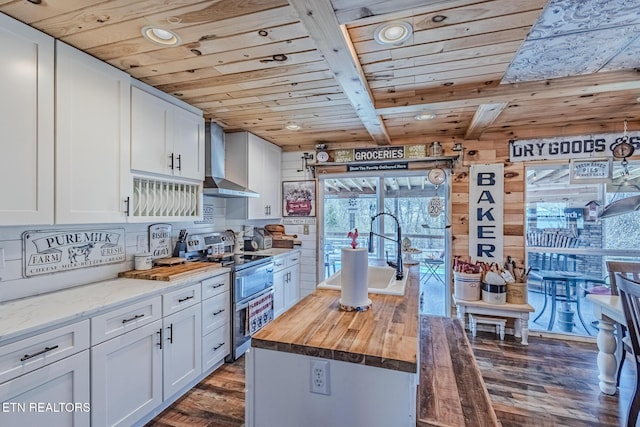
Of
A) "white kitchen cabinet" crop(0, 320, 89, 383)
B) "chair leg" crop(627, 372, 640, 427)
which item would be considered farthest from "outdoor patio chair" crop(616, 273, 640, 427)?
"white kitchen cabinet" crop(0, 320, 89, 383)

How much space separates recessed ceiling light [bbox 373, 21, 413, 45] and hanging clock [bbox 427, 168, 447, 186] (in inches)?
88.6

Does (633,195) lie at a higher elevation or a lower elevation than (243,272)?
higher

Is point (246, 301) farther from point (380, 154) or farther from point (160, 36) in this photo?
point (380, 154)

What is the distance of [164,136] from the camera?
7.98ft

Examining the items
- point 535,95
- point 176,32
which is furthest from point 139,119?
point 535,95

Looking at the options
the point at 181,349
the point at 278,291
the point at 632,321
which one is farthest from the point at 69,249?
the point at 632,321

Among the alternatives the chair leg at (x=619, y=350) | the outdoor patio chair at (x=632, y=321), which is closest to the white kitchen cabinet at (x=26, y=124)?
the outdoor patio chair at (x=632, y=321)

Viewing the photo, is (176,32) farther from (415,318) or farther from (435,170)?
(435,170)

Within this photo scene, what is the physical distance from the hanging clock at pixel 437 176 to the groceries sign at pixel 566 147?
73cm

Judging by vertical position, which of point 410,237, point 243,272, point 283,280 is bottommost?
point 283,280

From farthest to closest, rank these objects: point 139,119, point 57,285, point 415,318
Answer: point 139,119 < point 57,285 < point 415,318

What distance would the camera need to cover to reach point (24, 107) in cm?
158

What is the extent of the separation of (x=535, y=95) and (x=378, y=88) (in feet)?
3.63

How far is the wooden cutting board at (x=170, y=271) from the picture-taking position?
7.38ft
